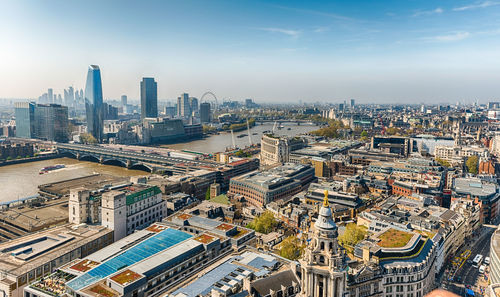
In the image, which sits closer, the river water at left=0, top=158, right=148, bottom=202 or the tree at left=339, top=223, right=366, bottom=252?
the tree at left=339, top=223, right=366, bottom=252

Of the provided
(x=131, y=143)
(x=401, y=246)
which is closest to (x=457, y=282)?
(x=401, y=246)

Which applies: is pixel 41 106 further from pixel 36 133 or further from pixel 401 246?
pixel 401 246

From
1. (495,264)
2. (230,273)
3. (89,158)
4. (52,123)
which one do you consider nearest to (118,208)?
(230,273)

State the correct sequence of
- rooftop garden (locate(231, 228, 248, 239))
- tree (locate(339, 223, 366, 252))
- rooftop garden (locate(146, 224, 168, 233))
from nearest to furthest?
rooftop garden (locate(231, 228, 248, 239)) < rooftop garden (locate(146, 224, 168, 233)) < tree (locate(339, 223, 366, 252))

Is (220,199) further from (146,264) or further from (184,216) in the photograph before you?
(146,264)

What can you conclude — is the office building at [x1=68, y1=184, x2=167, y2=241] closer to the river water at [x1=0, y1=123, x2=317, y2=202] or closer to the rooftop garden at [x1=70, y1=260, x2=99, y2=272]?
the rooftop garden at [x1=70, y1=260, x2=99, y2=272]

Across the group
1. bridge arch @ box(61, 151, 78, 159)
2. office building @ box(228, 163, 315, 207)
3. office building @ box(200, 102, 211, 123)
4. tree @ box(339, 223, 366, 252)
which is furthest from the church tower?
office building @ box(200, 102, 211, 123)
